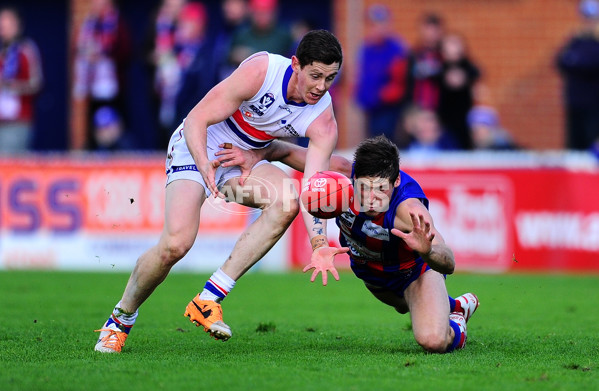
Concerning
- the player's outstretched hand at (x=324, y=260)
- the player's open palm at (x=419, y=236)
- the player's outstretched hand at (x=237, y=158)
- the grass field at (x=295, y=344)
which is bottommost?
the grass field at (x=295, y=344)

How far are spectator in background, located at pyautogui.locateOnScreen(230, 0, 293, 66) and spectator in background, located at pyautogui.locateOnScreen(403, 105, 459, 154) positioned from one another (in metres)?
1.97

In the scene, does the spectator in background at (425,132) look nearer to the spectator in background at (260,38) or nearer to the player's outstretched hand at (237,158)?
the spectator in background at (260,38)

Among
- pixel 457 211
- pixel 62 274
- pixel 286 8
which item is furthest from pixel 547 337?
pixel 286 8

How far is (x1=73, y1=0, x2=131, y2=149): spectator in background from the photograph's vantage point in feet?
51.8

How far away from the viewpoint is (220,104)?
6.93 m

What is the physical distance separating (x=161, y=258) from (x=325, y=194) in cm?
119

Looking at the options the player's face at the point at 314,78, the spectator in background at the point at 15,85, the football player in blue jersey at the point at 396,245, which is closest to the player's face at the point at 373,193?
the football player in blue jersey at the point at 396,245

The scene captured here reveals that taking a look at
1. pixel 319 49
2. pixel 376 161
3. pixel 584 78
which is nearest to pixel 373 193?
pixel 376 161

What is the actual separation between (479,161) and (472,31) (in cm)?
466

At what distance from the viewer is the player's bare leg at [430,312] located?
6.77 m

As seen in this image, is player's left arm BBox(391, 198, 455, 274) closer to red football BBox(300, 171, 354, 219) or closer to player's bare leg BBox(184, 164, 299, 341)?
red football BBox(300, 171, 354, 219)

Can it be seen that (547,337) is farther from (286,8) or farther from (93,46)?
(286,8)

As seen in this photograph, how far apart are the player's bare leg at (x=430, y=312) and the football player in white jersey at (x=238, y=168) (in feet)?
2.99

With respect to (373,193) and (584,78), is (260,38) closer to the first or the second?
(584,78)
